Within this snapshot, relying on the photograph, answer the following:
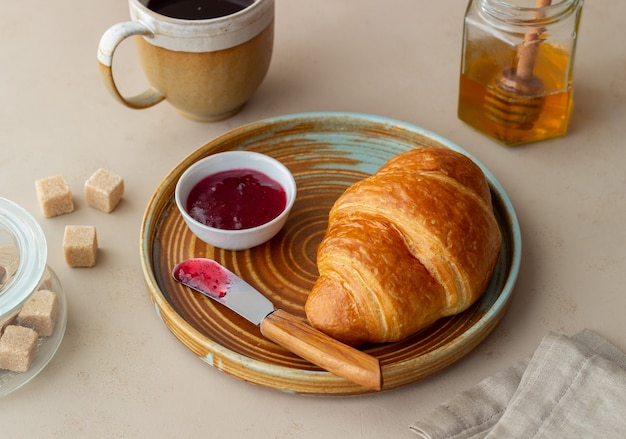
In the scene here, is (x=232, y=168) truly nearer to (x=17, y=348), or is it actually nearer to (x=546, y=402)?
(x=17, y=348)

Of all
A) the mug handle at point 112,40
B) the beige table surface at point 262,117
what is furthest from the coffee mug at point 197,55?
the beige table surface at point 262,117

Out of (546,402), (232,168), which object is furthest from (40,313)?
(546,402)

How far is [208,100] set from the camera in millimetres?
1828

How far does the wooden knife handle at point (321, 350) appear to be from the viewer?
1263 mm

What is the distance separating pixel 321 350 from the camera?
131 centimetres

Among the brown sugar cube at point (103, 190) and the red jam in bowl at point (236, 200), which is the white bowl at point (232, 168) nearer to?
the red jam in bowl at point (236, 200)

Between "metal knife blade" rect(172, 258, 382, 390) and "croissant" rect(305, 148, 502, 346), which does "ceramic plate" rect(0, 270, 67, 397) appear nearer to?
"metal knife blade" rect(172, 258, 382, 390)

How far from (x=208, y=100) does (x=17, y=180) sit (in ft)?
1.46

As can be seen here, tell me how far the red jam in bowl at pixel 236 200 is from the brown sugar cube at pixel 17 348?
0.37 meters

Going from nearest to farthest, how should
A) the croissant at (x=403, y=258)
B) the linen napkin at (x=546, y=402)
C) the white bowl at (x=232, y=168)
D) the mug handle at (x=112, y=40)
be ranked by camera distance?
the linen napkin at (x=546, y=402) → the croissant at (x=403, y=258) → the white bowl at (x=232, y=168) → the mug handle at (x=112, y=40)

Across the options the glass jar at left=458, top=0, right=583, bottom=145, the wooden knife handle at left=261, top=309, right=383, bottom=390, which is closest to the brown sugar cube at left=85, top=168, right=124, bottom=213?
the wooden knife handle at left=261, top=309, right=383, bottom=390

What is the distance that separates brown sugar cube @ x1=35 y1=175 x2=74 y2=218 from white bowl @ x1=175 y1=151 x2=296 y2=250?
0.27 m

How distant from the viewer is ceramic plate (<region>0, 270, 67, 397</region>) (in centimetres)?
139

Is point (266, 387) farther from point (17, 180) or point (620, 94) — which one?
point (620, 94)
